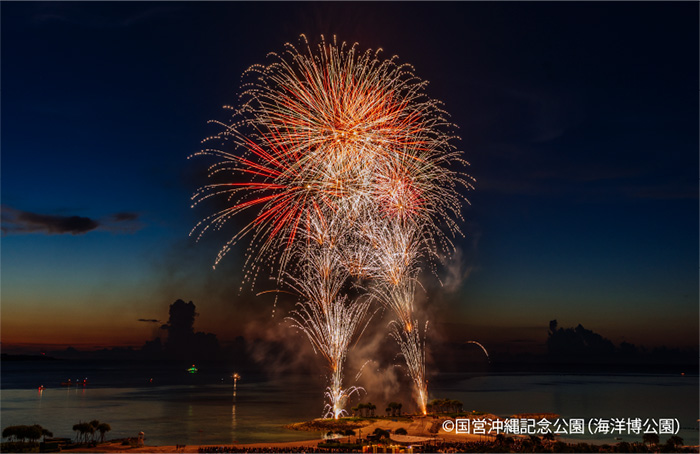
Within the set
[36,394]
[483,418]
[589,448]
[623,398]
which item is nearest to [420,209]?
[589,448]

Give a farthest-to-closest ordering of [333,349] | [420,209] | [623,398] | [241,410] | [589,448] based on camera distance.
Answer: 1. [623,398]
2. [241,410]
3. [333,349]
4. [589,448]
5. [420,209]

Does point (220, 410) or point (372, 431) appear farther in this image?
point (220, 410)

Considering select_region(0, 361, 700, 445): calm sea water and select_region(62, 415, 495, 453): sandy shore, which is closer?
select_region(62, 415, 495, 453): sandy shore

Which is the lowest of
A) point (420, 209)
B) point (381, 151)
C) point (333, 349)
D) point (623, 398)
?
point (623, 398)

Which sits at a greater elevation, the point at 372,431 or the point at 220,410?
the point at 372,431

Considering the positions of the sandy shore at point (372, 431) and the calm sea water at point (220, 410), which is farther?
the calm sea water at point (220, 410)

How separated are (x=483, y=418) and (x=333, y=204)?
88.9ft

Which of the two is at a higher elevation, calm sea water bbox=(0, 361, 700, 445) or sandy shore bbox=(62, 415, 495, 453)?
sandy shore bbox=(62, 415, 495, 453)

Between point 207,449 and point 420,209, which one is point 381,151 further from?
point 207,449

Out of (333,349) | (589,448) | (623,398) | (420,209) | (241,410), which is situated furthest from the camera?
(623,398)

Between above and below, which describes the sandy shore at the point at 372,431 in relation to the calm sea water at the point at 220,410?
above

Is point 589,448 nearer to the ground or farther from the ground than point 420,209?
nearer to the ground

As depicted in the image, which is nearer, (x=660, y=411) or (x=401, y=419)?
(x=401, y=419)

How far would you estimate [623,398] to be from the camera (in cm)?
11656
